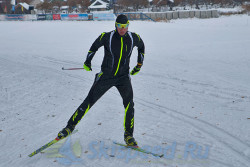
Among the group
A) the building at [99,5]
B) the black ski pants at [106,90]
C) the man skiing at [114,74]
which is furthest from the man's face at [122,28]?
the building at [99,5]

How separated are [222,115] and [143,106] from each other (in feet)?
5.91

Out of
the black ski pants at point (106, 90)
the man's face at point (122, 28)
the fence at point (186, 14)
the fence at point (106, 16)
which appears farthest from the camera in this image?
the fence at point (186, 14)

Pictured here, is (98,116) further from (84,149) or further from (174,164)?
(174,164)

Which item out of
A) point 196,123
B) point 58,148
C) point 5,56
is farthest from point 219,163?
point 5,56

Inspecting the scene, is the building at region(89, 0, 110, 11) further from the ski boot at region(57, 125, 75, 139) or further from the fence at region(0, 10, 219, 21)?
the ski boot at region(57, 125, 75, 139)

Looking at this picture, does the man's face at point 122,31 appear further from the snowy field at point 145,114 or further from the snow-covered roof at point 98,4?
the snow-covered roof at point 98,4

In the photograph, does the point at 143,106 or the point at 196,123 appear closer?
the point at 196,123

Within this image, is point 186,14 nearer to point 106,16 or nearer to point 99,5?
point 106,16

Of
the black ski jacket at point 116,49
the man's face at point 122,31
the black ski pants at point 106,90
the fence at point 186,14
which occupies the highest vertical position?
the fence at point 186,14

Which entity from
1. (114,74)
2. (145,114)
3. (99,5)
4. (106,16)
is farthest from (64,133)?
(99,5)

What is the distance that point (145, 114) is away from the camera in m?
6.16

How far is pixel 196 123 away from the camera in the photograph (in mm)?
5559

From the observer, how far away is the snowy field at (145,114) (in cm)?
434

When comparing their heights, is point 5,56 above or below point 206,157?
above
